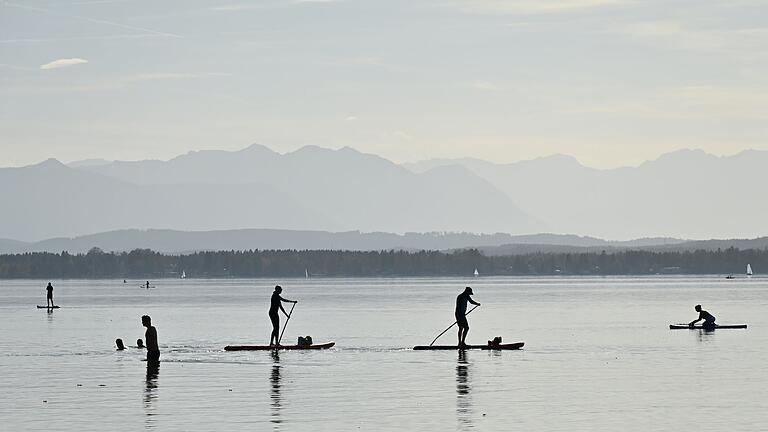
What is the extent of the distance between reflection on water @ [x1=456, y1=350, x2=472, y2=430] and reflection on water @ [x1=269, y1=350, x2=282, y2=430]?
3679mm

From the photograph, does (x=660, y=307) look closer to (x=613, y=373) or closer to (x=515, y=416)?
(x=613, y=373)

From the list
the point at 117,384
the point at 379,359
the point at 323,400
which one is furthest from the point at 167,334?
the point at 323,400

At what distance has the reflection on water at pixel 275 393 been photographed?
102ft

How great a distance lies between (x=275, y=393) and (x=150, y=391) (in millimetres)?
3186

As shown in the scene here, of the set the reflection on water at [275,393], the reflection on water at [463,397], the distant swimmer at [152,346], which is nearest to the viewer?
the reflection on water at [463,397]

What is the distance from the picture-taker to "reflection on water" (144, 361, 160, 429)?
102 feet

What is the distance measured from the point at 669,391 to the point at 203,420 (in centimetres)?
1155

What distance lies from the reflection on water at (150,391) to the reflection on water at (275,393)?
2456 millimetres

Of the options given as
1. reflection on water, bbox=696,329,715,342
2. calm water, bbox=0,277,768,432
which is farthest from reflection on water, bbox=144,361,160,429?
reflection on water, bbox=696,329,715,342

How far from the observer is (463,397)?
35000 mm

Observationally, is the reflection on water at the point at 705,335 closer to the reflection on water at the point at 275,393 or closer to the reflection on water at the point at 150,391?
the reflection on water at the point at 275,393

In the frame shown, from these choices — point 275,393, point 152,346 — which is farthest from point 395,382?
point 152,346

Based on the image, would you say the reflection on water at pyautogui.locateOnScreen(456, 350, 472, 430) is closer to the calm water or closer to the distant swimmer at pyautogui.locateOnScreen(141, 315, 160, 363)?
the calm water

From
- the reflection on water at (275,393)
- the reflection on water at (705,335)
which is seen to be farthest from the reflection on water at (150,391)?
the reflection on water at (705,335)
